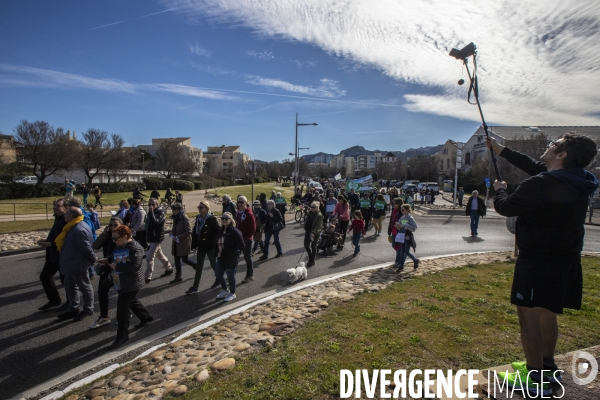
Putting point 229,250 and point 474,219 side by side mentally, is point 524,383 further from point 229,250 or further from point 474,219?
point 474,219

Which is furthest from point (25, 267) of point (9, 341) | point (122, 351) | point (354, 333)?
point (354, 333)

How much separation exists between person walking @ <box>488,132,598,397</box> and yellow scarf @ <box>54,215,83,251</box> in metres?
5.90

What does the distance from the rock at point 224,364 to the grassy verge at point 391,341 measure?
0.24 feet

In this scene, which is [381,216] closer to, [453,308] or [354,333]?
[453,308]

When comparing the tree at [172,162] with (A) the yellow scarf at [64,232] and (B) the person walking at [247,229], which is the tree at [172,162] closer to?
(B) the person walking at [247,229]

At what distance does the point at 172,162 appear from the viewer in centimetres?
5656

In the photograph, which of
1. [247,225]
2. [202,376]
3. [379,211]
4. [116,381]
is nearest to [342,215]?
[379,211]

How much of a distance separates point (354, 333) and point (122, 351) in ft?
10.2

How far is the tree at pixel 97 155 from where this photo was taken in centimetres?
4119

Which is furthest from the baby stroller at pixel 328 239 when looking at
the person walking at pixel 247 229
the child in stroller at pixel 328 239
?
the person walking at pixel 247 229

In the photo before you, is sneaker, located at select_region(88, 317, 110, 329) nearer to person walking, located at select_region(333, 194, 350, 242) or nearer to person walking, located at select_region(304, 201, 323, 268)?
person walking, located at select_region(304, 201, 323, 268)

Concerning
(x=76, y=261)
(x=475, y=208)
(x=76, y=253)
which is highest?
(x=475, y=208)

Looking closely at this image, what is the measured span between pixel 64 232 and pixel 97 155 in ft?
140

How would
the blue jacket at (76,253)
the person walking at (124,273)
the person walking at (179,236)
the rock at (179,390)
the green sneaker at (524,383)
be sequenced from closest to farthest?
the green sneaker at (524,383) → the rock at (179,390) → the person walking at (124,273) → the blue jacket at (76,253) → the person walking at (179,236)
